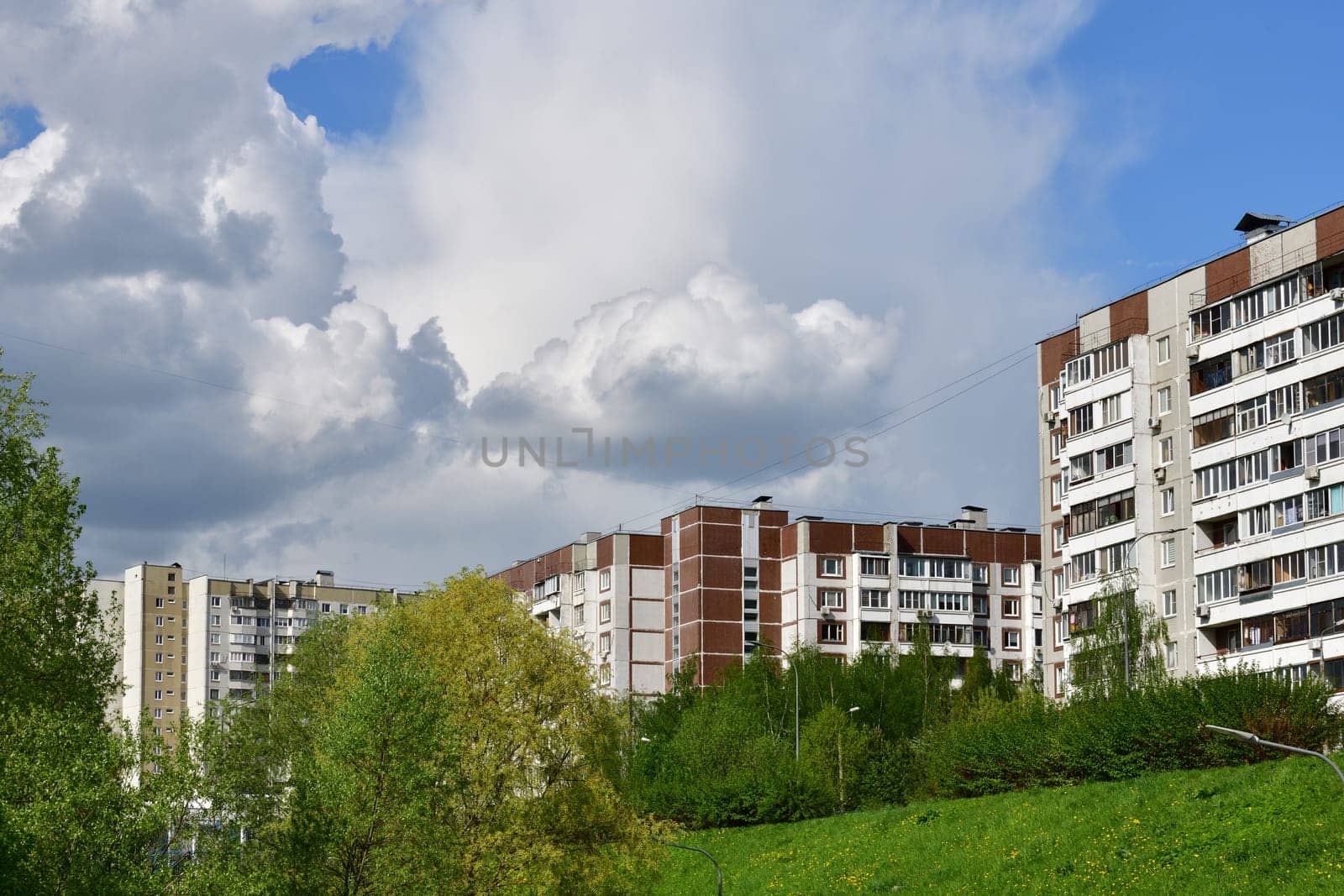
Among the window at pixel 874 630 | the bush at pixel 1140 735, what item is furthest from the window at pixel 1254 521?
the window at pixel 874 630

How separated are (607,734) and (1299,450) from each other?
37.9 metres

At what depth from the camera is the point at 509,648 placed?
61219mm

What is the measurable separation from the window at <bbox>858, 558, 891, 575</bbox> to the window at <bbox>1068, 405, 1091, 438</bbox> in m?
38.0

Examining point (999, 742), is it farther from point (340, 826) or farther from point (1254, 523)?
point (340, 826)

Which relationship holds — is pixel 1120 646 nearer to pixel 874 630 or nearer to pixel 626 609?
pixel 874 630

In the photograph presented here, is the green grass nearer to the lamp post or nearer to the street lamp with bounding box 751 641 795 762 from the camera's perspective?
the lamp post

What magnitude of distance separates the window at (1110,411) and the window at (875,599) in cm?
4126

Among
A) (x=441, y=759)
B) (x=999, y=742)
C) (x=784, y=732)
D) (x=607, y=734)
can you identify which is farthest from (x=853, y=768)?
(x=441, y=759)

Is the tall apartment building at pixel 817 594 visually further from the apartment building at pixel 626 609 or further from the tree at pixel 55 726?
the tree at pixel 55 726

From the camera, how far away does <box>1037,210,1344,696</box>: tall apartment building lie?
7875 centimetres

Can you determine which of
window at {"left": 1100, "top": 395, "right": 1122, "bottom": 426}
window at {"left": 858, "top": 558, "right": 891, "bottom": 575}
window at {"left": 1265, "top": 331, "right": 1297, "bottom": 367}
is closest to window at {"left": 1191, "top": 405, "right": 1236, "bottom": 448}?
window at {"left": 1265, "top": 331, "right": 1297, "bottom": 367}

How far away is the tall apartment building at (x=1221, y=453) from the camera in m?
78.8

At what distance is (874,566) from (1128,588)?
146 ft

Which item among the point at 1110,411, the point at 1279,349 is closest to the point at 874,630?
the point at 1110,411
